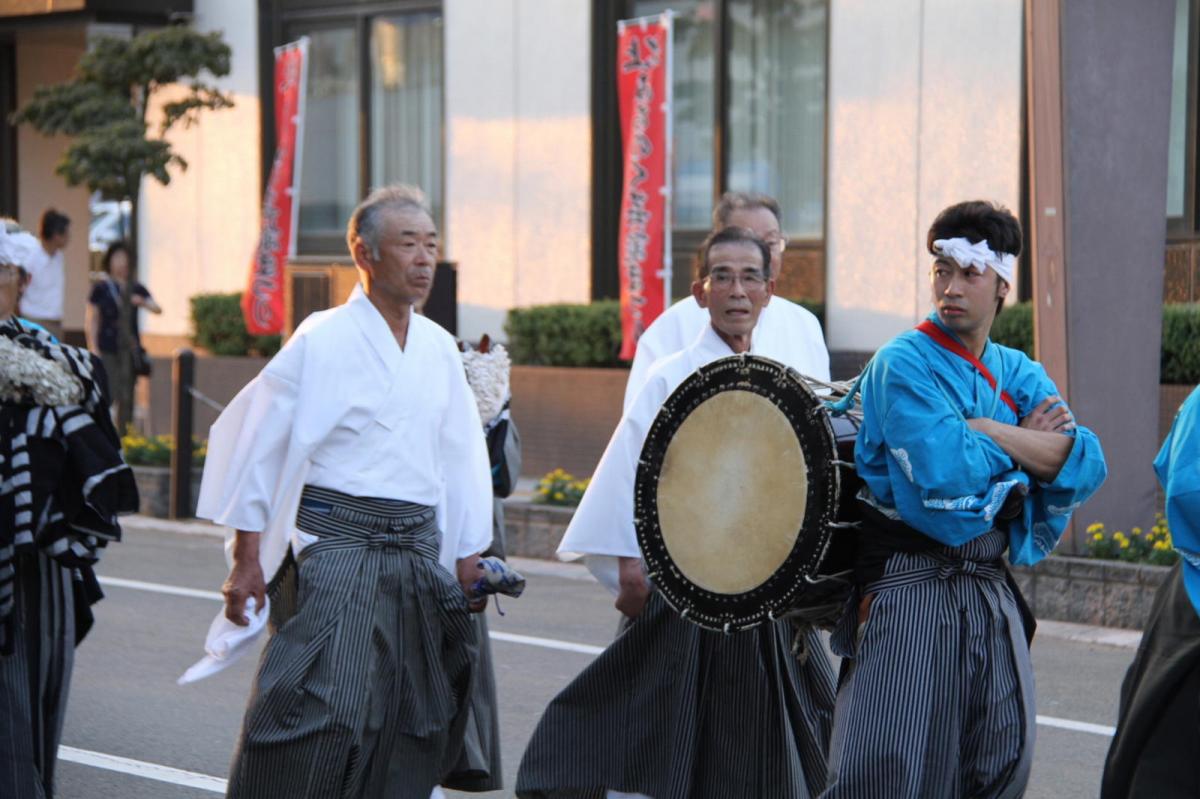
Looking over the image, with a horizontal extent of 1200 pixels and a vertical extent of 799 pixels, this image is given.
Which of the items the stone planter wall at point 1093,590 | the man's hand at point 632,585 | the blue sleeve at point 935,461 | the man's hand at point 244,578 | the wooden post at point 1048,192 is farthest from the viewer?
the wooden post at point 1048,192

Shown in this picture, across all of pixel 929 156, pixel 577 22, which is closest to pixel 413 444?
pixel 929 156

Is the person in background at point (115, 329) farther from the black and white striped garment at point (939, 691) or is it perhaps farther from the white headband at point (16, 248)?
the black and white striped garment at point (939, 691)

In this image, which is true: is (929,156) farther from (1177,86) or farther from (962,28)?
(1177,86)

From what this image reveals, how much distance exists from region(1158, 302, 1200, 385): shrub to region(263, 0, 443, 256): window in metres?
7.46

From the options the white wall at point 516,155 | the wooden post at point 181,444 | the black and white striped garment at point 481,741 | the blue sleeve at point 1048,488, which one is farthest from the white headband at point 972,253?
the white wall at point 516,155

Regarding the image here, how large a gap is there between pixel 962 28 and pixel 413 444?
364 inches

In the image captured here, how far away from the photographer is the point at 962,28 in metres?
13.5

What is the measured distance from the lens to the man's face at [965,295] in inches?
176

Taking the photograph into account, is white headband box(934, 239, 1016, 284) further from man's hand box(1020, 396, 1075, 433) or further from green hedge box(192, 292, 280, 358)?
green hedge box(192, 292, 280, 358)

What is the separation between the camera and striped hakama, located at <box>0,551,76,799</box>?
523cm

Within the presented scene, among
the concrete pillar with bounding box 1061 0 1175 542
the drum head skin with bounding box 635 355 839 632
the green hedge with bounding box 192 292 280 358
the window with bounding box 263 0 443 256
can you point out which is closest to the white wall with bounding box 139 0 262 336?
the window with bounding box 263 0 443 256

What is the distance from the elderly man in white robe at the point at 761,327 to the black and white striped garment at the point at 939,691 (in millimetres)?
1346

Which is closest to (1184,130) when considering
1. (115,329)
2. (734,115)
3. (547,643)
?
(734,115)

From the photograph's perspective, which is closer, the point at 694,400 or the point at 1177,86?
the point at 694,400
